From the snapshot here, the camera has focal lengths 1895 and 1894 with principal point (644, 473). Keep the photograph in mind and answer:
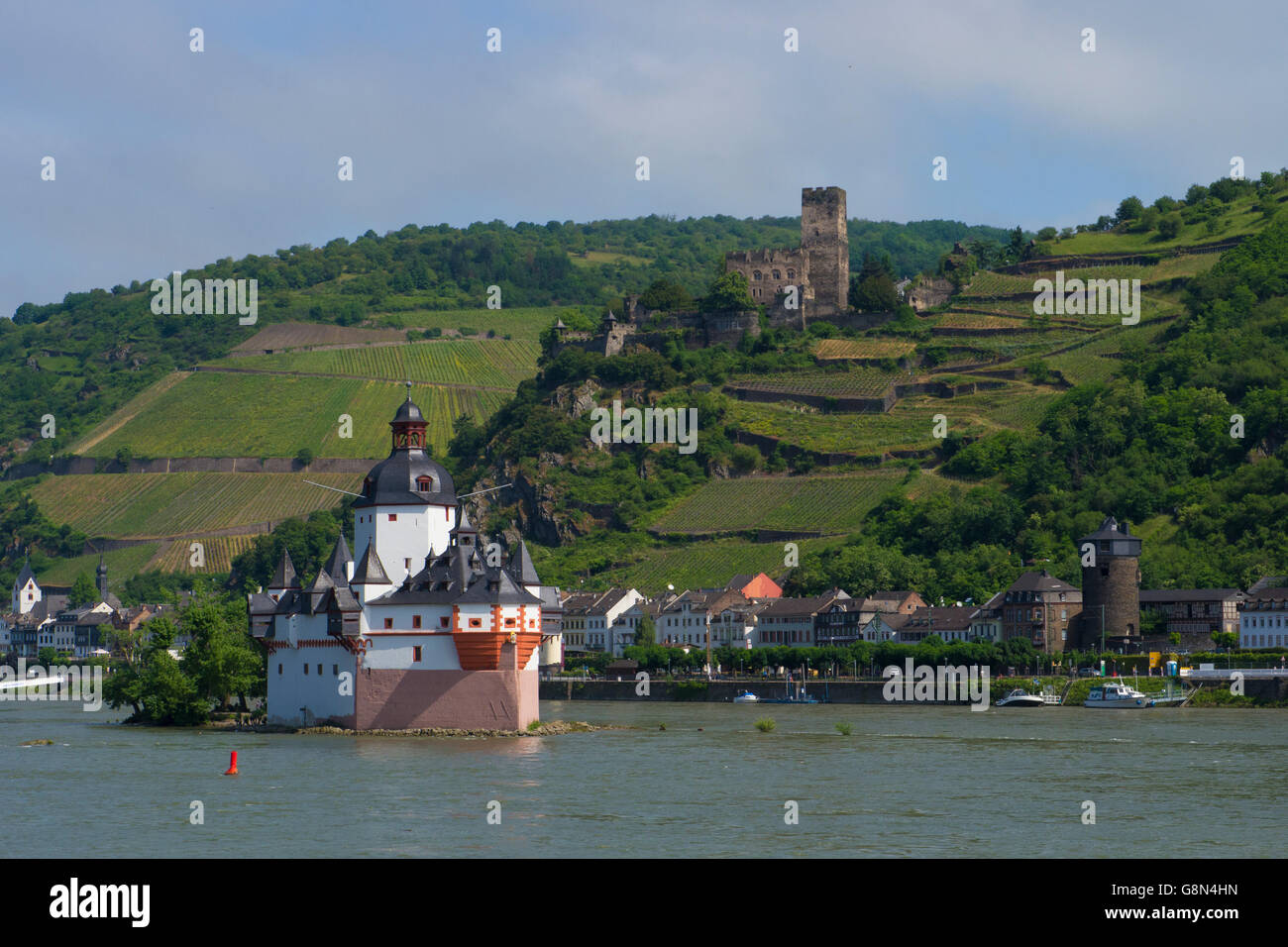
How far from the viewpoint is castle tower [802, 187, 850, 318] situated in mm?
183250

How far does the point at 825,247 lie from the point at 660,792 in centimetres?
13990

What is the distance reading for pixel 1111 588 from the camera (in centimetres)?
10931

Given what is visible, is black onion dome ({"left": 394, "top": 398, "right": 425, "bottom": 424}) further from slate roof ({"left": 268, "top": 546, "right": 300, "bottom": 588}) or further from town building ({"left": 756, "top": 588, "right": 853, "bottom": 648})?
town building ({"left": 756, "top": 588, "right": 853, "bottom": 648})

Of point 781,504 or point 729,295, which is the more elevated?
point 729,295

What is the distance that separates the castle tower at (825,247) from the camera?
18325 centimetres

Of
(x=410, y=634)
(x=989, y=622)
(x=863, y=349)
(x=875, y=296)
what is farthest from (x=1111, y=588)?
(x=875, y=296)

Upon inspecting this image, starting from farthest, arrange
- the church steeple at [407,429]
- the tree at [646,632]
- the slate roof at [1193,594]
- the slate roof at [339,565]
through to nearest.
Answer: the tree at [646,632] < the slate roof at [1193,594] < the church steeple at [407,429] < the slate roof at [339,565]

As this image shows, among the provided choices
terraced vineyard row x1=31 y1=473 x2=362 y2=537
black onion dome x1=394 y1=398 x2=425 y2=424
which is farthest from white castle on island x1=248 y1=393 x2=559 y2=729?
terraced vineyard row x1=31 y1=473 x2=362 y2=537

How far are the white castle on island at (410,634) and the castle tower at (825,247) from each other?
118 meters

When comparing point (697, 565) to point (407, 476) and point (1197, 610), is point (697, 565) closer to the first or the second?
point (1197, 610)

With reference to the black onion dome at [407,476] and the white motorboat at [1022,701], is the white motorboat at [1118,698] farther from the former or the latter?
the black onion dome at [407,476]

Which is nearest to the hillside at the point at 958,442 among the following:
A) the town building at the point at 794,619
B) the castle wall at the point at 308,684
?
the town building at the point at 794,619

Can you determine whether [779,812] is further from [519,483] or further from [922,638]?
[519,483]

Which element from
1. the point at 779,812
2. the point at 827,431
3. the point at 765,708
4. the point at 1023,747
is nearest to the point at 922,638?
the point at 765,708
